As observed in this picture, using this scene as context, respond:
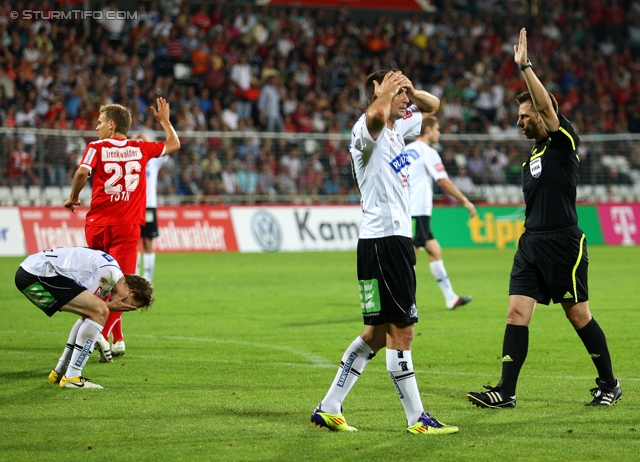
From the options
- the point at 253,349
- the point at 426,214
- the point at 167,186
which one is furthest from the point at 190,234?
the point at 253,349

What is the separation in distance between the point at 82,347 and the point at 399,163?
3.23 m

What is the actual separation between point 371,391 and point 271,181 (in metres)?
17.9

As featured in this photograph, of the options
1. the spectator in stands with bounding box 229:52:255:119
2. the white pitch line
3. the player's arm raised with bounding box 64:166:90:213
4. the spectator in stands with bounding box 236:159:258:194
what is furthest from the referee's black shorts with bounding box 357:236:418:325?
the spectator in stands with bounding box 229:52:255:119

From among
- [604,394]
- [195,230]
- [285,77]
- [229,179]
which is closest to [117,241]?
[604,394]

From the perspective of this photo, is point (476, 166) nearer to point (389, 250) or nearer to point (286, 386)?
point (286, 386)

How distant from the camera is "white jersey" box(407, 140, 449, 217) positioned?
14.0 meters

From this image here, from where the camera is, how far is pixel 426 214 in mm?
14180

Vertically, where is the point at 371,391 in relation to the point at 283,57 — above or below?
below

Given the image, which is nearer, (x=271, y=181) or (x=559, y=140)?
(x=559, y=140)

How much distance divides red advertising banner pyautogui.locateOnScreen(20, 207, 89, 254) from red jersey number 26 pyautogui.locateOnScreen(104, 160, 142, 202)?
1329 cm

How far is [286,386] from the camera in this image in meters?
8.15

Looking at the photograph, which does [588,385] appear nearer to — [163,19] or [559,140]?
[559,140]

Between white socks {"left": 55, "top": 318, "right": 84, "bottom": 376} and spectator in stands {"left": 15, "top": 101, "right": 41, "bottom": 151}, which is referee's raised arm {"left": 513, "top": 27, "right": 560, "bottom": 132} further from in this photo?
spectator in stands {"left": 15, "top": 101, "right": 41, "bottom": 151}

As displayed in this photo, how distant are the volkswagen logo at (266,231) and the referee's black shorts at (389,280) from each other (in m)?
18.9
